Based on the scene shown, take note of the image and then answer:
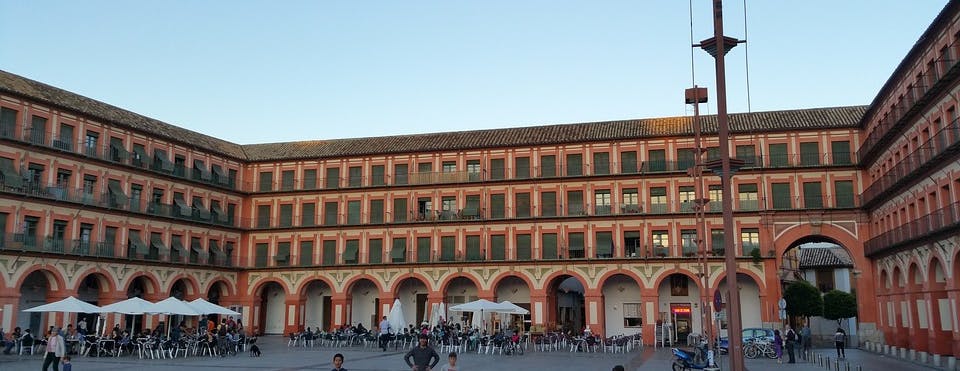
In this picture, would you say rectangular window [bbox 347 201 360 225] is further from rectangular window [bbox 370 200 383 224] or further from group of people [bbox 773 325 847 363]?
group of people [bbox 773 325 847 363]

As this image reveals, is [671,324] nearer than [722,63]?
No

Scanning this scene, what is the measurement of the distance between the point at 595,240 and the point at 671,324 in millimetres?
6751

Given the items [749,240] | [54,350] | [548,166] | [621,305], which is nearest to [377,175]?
[548,166]

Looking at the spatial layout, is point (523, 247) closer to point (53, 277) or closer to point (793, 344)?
point (793, 344)

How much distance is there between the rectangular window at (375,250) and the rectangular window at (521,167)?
977cm

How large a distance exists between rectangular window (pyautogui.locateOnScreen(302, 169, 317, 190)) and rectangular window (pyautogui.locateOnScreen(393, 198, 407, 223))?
19.8 feet

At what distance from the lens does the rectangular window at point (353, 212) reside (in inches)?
1965

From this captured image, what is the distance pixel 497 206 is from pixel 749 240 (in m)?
15.0

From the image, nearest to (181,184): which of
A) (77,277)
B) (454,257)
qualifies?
(77,277)

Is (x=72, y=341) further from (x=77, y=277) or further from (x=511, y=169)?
(x=511, y=169)

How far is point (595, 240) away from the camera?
45.1m

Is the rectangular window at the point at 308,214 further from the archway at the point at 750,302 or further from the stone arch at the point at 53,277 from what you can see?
the archway at the point at 750,302

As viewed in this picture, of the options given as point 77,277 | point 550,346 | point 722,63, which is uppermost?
point 722,63

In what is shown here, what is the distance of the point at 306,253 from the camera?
5038cm
